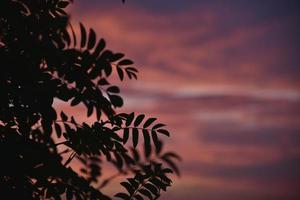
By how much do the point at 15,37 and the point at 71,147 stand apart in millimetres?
1107

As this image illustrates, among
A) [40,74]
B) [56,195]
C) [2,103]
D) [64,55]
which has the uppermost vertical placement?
[64,55]

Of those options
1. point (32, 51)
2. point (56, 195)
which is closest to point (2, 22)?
point (32, 51)

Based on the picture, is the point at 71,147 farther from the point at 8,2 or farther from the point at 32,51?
the point at 8,2

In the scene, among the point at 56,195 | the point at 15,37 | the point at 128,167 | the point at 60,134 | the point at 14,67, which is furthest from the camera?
the point at 128,167

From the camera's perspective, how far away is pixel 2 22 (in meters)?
4.25

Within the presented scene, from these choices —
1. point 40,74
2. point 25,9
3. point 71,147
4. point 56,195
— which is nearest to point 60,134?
point 71,147

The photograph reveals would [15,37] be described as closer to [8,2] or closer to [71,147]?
[8,2]

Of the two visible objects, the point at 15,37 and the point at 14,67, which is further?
the point at 15,37

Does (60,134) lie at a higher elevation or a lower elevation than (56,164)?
higher

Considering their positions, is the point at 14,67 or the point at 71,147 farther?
the point at 71,147

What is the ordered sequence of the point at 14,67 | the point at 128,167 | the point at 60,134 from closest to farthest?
the point at 14,67 → the point at 60,134 → the point at 128,167

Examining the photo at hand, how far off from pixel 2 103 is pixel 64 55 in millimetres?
625

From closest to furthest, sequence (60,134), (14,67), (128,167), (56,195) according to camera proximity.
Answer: (14,67)
(56,195)
(60,134)
(128,167)

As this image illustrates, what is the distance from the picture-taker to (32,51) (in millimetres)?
3838
